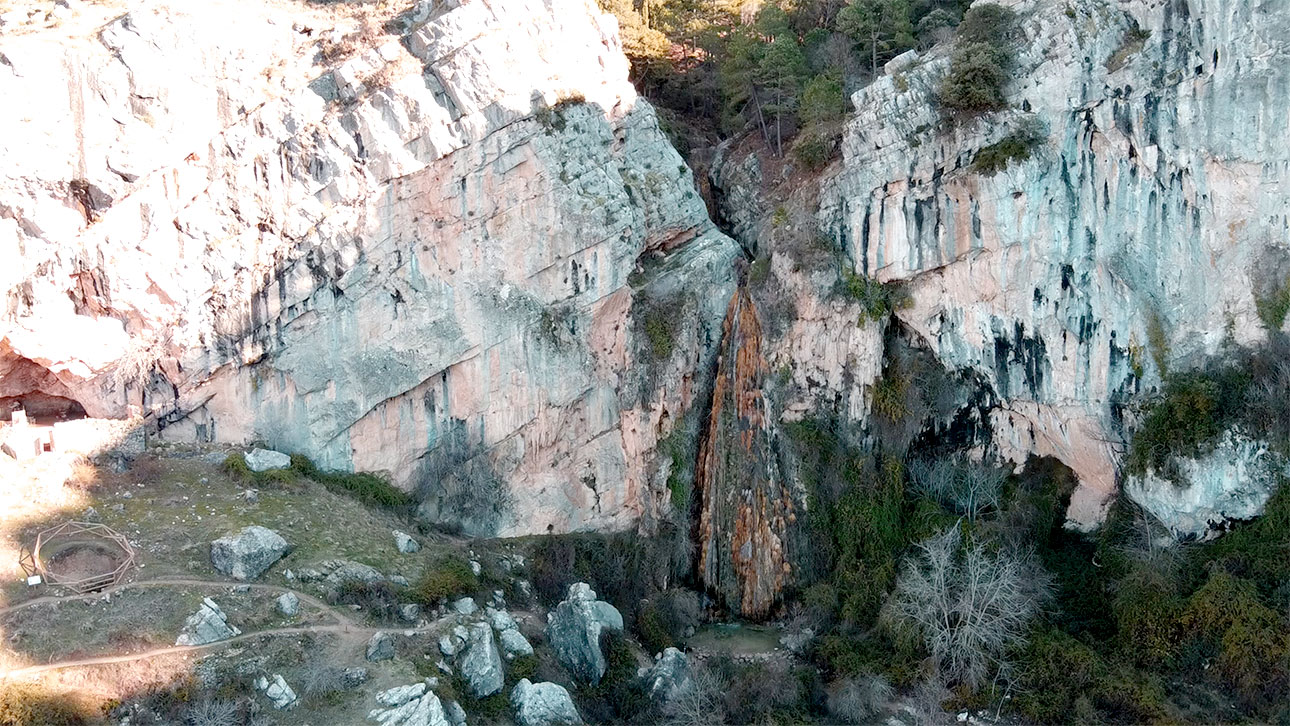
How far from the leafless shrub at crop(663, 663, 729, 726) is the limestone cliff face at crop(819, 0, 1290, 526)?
32.8ft

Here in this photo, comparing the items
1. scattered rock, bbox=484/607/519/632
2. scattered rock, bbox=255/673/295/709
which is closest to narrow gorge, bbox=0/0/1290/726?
scattered rock, bbox=484/607/519/632

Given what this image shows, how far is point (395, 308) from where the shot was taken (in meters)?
24.9

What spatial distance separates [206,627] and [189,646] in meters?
0.43

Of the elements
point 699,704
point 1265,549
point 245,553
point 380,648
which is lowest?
point 699,704

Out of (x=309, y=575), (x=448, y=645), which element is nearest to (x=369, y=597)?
(x=309, y=575)

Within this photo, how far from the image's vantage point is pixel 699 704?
21.4 m

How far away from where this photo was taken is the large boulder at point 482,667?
67.3 feet

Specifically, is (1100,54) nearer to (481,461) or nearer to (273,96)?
(481,461)

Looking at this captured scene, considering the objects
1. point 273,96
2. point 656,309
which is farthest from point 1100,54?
point 273,96

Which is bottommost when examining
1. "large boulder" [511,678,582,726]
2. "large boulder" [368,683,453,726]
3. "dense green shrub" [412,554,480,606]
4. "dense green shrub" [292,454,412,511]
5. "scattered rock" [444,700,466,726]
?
"large boulder" [511,678,582,726]

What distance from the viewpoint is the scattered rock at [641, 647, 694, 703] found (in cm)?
2186

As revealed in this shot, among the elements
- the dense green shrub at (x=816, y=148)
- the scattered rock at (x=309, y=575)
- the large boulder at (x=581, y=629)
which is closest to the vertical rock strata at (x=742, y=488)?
the dense green shrub at (x=816, y=148)

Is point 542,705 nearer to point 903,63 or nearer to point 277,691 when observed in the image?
point 277,691

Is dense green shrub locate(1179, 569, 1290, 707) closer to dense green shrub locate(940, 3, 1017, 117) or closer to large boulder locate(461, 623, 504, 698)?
dense green shrub locate(940, 3, 1017, 117)
